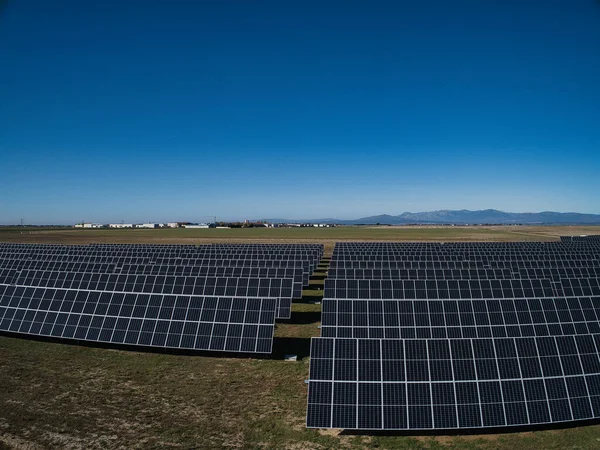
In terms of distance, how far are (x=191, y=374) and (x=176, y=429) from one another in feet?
11.7

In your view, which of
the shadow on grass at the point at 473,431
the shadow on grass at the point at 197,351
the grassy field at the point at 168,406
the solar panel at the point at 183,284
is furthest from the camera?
the solar panel at the point at 183,284

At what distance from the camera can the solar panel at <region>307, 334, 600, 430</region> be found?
28.9ft

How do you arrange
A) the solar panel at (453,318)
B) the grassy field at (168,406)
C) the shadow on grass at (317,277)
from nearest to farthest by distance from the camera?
the grassy field at (168,406) < the solar panel at (453,318) < the shadow on grass at (317,277)

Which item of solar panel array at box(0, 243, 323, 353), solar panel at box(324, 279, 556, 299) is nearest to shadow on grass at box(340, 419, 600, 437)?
solar panel array at box(0, 243, 323, 353)

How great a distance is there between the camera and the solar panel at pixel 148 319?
14.2 metres

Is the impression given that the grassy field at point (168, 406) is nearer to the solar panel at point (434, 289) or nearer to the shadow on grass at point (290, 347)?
the shadow on grass at point (290, 347)

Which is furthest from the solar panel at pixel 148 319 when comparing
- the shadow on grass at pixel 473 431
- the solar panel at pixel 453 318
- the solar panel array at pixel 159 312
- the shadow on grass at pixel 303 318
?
the shadow on grass at pixel 473 431

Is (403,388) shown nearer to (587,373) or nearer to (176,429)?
(587,373)

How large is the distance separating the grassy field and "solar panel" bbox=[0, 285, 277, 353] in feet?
2.09

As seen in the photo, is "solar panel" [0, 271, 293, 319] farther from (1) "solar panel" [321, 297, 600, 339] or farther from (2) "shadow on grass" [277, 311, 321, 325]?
(1) "solar panel" [321, 297, 600, 339]

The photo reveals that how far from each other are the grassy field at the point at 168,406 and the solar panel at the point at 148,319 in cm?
64

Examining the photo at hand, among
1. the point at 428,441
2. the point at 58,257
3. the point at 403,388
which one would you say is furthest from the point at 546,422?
the point at 58,257

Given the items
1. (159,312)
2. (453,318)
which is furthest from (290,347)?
(453,318)

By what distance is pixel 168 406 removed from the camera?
33.8ft
